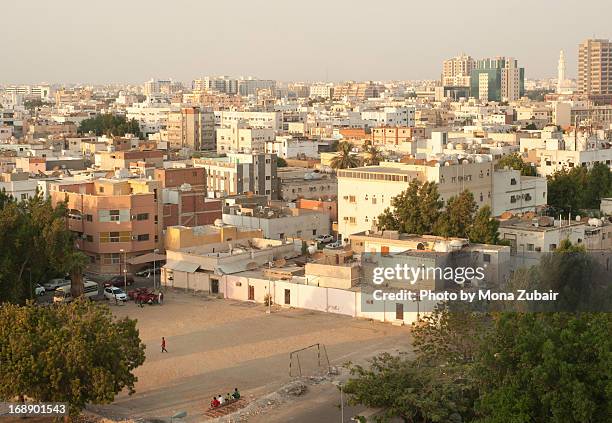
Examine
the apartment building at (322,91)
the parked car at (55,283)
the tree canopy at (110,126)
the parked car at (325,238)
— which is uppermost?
the apartment building at (322,91)

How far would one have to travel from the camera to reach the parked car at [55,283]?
2473 centimetres

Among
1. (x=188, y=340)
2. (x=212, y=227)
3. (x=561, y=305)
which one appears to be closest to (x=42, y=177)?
(x=212, y=227)

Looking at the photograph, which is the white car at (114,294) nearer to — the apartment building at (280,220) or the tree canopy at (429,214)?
the apartment building at (280,220)

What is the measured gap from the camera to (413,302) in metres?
20.6

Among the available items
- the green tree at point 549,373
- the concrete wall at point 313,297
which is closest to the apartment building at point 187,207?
the concrete wall at point 313,297

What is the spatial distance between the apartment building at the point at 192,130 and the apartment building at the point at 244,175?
3061cm

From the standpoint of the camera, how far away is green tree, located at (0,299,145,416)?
13.9 metres

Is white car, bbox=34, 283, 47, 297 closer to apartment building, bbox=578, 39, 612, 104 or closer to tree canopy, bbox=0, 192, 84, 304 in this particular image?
tree canopy, bbox=0, 192, 84, 304

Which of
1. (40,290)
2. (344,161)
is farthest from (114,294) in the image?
(344,161)

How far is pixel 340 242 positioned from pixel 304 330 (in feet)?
31.8

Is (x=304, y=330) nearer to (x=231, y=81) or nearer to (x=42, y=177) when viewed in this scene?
(x=42, y=177)

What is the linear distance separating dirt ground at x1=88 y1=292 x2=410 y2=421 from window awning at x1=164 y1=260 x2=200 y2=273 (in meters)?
0.85

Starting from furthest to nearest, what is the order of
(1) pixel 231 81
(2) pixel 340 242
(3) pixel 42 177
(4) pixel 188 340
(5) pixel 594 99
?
(1) pixel 231 81
(5) pixel 594 99
(3) pixel 42 177
(2) pixel 340 242
(4) pixel 188 340

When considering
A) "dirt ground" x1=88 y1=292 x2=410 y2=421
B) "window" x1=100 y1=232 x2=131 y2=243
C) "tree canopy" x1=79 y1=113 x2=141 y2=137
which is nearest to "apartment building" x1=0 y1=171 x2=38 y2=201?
"window" x1=100 y1=232 x2=131 y2=243
